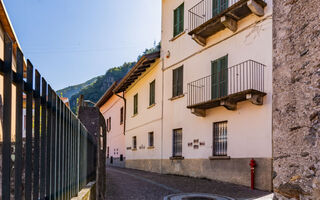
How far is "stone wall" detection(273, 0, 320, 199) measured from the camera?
9.93 feet

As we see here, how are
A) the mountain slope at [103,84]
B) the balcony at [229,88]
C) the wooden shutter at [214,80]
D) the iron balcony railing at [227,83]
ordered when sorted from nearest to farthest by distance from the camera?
the balcony at [229,88] < the iron balcony railing at [227,83] < the wooden shutter at [214,80] < the mountain slope at [103,84]

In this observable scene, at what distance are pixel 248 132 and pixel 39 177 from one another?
943cm

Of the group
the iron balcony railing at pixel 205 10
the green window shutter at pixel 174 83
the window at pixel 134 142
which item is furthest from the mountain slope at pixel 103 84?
the iron balcony railing at pixel 205 10

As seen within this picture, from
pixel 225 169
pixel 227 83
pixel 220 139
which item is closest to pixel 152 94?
pixel 220 139

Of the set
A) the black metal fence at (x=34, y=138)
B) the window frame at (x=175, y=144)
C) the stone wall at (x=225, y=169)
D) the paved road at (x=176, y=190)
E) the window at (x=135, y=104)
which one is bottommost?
the paved road at (x=176, y=190)

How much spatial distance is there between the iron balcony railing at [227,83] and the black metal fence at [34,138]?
799 cm

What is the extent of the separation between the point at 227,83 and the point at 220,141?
7.39 feet

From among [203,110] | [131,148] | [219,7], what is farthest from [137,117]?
[219,7]

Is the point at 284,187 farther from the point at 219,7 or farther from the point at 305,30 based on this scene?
the point at 219,7

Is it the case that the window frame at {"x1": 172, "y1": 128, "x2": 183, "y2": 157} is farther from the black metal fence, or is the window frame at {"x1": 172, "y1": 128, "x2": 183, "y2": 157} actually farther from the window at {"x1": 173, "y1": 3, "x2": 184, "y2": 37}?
the black metal fence

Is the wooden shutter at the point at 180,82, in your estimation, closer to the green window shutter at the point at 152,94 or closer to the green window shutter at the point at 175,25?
the green window shutter at the point at 175,25

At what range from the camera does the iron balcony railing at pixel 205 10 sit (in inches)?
487

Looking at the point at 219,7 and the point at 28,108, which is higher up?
the point at 219,7

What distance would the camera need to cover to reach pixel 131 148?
2208cm
